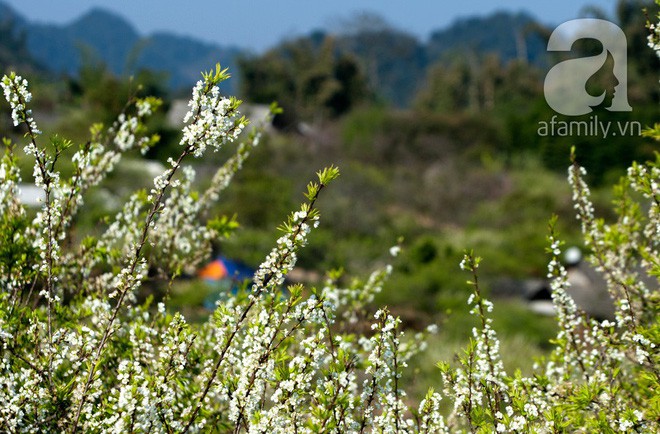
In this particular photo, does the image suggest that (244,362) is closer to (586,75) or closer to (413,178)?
(413,178)

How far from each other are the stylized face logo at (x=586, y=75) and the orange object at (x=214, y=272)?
67.2 ft

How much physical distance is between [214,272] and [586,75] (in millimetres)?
28015

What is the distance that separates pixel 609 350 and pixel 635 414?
90cm

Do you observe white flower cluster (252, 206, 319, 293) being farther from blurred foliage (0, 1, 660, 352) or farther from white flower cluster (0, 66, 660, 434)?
blurred foliage (0, 1, 660, 352)

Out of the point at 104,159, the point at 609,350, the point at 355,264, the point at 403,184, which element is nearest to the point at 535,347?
the point at 355,264

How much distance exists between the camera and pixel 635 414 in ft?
7.24

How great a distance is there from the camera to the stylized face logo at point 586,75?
29.5 metres

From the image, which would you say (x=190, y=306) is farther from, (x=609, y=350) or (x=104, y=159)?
(x=609, y=350)

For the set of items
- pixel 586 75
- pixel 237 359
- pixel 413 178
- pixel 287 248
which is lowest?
pixel 237 359

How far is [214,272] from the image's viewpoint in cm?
1288

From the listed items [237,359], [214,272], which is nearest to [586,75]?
[214,272]

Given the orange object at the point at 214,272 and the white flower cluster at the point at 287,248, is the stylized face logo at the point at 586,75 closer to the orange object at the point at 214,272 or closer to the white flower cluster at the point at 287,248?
the orange object at the point at 214,272

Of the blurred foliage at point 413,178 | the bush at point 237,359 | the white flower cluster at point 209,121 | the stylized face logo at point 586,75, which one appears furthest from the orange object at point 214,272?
the stylized face logo at point 586,75

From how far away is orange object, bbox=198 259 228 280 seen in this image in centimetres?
1277
